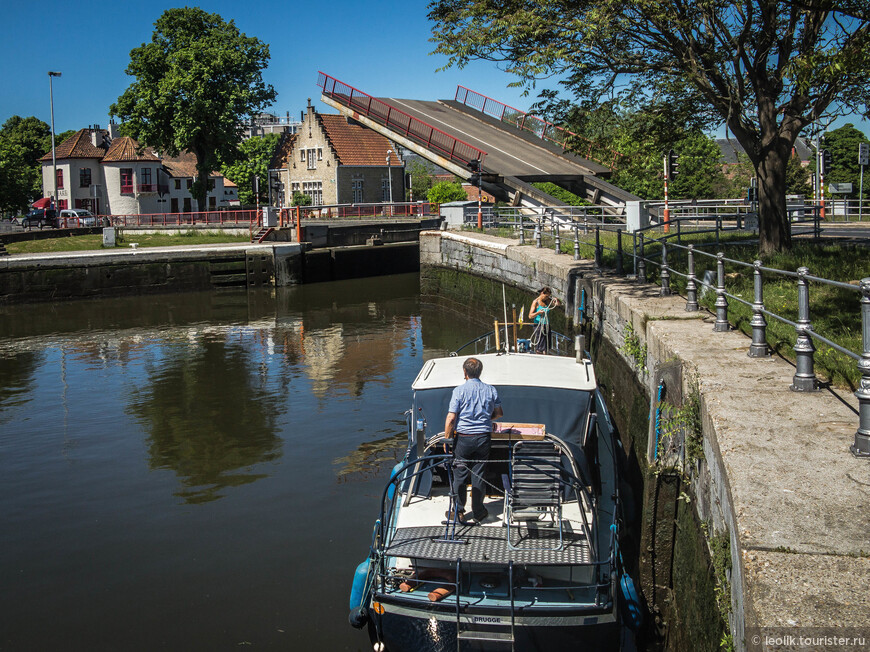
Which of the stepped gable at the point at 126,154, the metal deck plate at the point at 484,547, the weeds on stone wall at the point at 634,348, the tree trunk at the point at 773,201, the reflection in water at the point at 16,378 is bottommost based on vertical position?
the reflection in water at the point at 16,378

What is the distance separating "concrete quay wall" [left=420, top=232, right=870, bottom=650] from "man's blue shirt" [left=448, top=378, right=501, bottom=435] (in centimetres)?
185

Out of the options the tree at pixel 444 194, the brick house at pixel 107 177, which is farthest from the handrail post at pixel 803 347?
the brick house at pixel 107 177

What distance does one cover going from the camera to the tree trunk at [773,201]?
1583 centimetres

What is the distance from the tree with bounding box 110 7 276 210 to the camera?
180ft

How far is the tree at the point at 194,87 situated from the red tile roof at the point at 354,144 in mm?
6385

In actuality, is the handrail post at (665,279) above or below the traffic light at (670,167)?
below

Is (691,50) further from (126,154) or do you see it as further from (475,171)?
(126,154)

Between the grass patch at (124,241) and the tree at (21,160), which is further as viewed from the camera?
the tree at (21,160)

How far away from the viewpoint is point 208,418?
15680 millimetres

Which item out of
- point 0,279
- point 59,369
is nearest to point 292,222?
point 0,279

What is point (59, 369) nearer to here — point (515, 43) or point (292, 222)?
point (515, 43)

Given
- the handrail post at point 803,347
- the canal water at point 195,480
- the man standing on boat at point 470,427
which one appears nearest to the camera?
the handrail post at point 803,347

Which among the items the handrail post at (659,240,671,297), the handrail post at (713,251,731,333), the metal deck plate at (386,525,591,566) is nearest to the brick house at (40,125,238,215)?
the handrail post at (659,240,671,297)

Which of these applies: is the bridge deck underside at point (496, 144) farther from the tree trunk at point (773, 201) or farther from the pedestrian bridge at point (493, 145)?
the tree trunk at point (773, 201)
